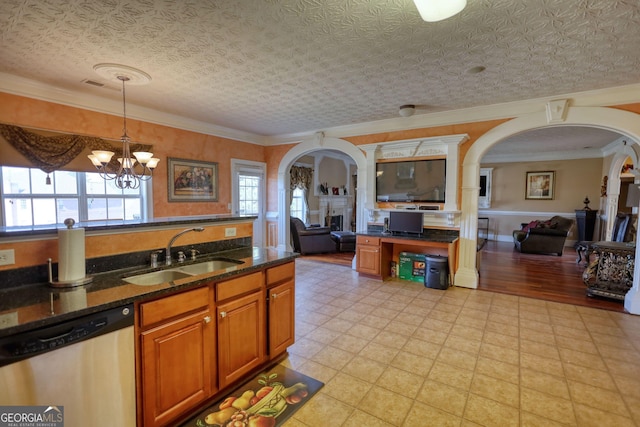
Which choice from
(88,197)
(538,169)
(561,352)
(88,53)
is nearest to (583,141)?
(538,169)

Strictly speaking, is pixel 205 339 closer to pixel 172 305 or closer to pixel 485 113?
pixel 172 305

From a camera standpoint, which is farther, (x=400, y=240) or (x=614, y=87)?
(x=400, y=240)

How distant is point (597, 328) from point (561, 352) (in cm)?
92

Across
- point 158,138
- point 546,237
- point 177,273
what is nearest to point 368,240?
point 177,273

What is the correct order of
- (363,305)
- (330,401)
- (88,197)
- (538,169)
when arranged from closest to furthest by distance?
(330,401) < (363,305) < (88,197) < (538,169)

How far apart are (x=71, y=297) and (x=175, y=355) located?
61 centimetres

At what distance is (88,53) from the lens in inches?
107

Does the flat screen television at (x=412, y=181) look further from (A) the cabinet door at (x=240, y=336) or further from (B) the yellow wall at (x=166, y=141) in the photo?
(A) the cabinet door at (x=240, y=336)

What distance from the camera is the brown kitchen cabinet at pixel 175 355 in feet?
5.05

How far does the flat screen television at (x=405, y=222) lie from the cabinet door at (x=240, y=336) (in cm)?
323

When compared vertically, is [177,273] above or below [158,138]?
below

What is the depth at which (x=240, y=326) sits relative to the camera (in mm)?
2061

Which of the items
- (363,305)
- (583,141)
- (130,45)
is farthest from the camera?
(583,141)

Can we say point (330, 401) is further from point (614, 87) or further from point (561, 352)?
point (614, 87)
